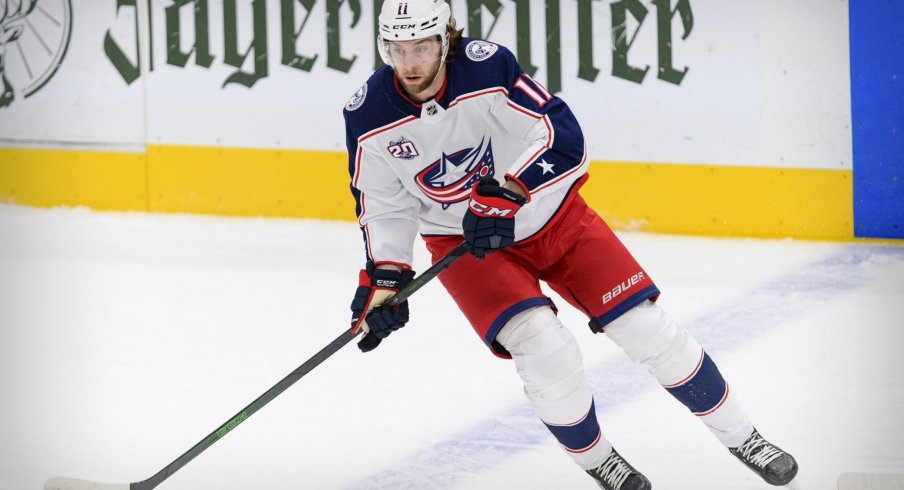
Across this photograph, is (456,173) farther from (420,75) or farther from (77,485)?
(77,485)

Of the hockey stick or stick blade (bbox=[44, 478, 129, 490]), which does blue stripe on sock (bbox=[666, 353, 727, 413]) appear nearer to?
the hockey stick

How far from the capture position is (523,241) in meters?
2.64

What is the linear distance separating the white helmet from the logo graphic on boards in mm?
3563

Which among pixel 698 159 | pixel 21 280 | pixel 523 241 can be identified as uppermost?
pixel 523 241

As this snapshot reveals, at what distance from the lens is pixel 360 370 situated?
360 centimetres

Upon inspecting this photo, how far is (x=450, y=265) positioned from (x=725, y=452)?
2.74ft

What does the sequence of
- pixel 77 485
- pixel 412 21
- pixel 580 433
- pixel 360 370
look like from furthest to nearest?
pixel 360 370
pixel 77 485
pixel 580 433
pixel 412 21

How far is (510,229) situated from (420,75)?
14.1 inches

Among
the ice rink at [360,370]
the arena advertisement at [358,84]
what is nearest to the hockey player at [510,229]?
the ice rink at [360,370]

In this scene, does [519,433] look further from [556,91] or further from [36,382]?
[556,91]

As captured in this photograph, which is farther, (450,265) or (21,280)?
(21,280)

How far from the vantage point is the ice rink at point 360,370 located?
2.91 metres

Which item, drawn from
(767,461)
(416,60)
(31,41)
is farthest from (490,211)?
(31,41)

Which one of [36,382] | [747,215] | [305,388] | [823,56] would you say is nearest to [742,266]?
[747,215]
